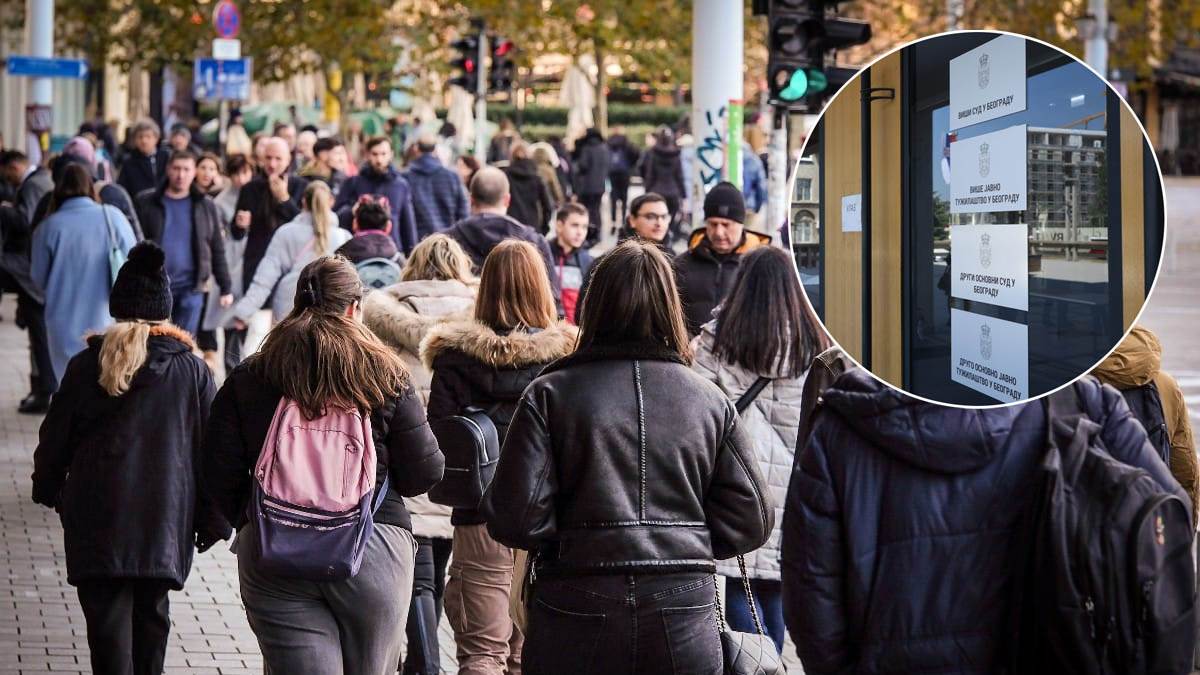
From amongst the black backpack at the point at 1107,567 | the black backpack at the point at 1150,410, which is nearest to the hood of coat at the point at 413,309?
the black backpack at the point at 1150,410

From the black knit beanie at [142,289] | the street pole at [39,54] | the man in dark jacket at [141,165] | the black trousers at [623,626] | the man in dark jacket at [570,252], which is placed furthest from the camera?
the street pole at [39,54]

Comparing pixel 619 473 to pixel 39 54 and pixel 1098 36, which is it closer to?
pixel 39 54

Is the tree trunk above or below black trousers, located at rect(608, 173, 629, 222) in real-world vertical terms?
above

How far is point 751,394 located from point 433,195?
393 inches

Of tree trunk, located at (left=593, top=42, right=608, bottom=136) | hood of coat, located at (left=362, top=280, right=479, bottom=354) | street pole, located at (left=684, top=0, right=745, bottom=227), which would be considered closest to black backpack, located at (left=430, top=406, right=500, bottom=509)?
hood of coat, located at (left=362, top=280, right=479, bottom=354)

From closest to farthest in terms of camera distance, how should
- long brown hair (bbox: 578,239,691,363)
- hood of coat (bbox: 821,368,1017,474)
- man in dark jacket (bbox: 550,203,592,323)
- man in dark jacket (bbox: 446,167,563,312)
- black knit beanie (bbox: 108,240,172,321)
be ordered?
hood of coat (bbox: 821,368,1017,474)
long brown hair (bbox: 578,239,691,363)
black knit beanie (bbox: 108,240,172,321)
man in dark jacket (bbox: 446,167,563,312)
man in dark jacket (bbox: 550,203,592,323)

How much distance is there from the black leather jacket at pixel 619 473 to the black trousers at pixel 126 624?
2.16 metres

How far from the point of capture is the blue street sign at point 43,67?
902 inches

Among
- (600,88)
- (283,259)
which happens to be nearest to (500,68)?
(600,88)

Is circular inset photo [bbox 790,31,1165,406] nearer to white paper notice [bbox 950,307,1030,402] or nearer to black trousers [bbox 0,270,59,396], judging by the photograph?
white paper notice [bbox 950,307,1030,402]

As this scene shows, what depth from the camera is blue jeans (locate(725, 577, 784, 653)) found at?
6.62 metres

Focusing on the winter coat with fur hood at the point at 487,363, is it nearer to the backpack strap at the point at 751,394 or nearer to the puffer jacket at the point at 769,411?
the puffer jacket at the point at 769,411

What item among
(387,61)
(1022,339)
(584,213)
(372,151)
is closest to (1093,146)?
(1022,339)

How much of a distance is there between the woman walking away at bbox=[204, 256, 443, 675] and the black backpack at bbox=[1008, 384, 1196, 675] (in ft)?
7.09
